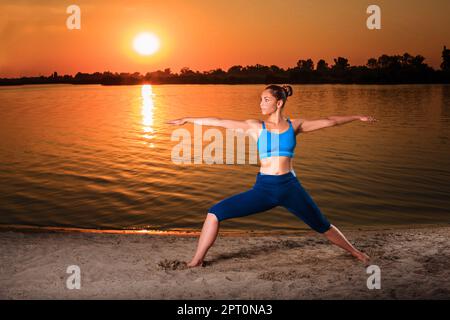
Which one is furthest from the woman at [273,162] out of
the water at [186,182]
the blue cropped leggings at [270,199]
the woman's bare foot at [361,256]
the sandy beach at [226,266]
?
the water at [186,182]

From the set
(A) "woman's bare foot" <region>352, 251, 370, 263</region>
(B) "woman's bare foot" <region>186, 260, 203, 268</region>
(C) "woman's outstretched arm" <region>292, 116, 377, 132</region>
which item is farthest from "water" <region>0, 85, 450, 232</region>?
(C) "woman's outstretched arm" <region>292, 116, 377, 132</region>

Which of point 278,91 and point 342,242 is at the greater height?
point 278,91

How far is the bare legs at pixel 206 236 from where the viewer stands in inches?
223

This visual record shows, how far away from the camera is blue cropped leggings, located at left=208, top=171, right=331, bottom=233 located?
18.0ft

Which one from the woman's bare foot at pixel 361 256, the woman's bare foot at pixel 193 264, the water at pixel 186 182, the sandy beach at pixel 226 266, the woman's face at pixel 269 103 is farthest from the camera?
the water at pixel 186 182

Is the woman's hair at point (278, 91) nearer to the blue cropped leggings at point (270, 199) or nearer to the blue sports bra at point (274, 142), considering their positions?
the blue sports bra at point (274, 142)

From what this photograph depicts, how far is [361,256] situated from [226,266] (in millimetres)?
1615

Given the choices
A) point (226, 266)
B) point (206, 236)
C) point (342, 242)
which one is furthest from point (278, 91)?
point (226, 266)

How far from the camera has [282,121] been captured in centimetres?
548

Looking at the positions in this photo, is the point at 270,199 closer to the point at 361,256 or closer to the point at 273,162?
the point at 273,162

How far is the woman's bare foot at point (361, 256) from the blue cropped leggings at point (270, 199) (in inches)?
38.0

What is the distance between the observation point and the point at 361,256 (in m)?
6.16

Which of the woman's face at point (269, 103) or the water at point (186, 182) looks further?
the water at point (186, 182)

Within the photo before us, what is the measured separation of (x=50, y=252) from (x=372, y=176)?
409 inches
